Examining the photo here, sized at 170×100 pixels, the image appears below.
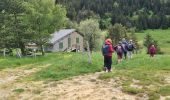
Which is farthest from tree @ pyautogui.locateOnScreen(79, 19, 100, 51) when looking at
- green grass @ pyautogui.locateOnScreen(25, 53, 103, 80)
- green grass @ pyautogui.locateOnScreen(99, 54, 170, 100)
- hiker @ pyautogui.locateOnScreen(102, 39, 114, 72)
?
hiker @ pyautogui.locateOnScreen(102, 39, 114, 72)

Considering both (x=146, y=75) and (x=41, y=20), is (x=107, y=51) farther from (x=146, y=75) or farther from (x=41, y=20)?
(x=41, y=20)

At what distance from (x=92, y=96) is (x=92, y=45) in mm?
85311

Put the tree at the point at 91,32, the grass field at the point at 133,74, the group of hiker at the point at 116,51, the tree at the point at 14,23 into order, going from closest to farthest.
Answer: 1. the grass field at the point at 133,74
2. the group of hiker at the point at 116,51
3. the tree at the point at 14,23
4. the tree at the point at 91,32

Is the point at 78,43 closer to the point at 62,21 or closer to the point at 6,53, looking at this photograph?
the point at 62,21

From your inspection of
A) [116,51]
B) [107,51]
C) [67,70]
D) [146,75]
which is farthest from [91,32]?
[146,75]

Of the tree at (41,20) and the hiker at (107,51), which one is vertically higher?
the tree at (41,20)

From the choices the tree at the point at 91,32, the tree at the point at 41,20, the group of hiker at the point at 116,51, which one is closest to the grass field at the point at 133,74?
the group of hiker at the point at 116,51

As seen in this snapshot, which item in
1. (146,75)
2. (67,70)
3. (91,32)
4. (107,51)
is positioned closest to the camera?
(146,75)

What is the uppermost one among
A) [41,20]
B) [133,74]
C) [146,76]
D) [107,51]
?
[41,20]

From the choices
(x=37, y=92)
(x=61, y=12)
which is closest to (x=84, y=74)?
(x=37, y=92)

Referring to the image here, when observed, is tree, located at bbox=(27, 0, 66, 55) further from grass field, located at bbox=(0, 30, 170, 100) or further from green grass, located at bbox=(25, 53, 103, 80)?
green grass, located at bbox=(25, 53, 103, 80)

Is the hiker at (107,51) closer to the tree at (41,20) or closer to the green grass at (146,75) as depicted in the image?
the green grass at (146,75)

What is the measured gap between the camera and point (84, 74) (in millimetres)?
30781

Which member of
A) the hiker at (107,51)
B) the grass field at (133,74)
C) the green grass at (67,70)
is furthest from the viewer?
the green grass at (67,70)
